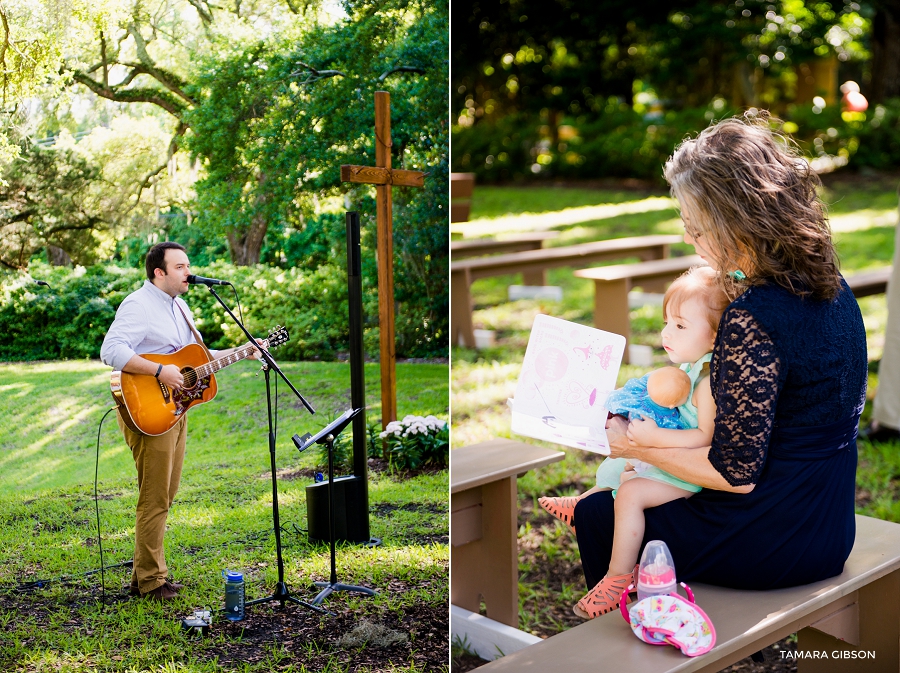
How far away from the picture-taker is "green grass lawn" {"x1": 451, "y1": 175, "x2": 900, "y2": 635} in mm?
3877

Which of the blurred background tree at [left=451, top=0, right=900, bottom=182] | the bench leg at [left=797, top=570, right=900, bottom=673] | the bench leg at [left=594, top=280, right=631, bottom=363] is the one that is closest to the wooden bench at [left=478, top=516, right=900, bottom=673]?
the bench leg at [left=797, top=570, right=900, bottom=673]

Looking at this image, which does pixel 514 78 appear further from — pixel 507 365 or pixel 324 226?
pixel 324 226

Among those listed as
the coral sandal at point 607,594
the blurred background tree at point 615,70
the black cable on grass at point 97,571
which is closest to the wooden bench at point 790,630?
the coral sandal at point 607,594

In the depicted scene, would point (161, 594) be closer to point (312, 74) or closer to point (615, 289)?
point (312, 74)

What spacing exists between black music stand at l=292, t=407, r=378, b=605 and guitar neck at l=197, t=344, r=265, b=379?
245 millimetres

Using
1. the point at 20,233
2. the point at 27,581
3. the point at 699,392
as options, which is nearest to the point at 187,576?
the point at 27,581

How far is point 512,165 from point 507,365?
11.9 m

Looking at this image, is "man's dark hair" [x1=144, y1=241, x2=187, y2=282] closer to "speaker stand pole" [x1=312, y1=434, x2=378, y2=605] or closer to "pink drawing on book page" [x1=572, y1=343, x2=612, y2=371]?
"speaker stand pole" [x1=312, y1=434, x2=378, y2=605]

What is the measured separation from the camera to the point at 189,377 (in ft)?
6.43

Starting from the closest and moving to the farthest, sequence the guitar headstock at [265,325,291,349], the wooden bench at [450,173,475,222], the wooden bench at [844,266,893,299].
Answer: the guitar headstock at [265,325,291,349], the wooden bench at [844,266,893,299], the wooden bench at [450,173,475,222]

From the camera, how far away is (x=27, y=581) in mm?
1874

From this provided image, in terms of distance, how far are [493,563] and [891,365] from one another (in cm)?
293

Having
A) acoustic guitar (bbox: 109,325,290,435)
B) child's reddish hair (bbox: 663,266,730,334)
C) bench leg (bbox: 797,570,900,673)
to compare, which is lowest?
bench leg (bbox: 797,570,900,673)

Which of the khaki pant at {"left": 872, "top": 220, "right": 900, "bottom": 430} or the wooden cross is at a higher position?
the wooden cross
